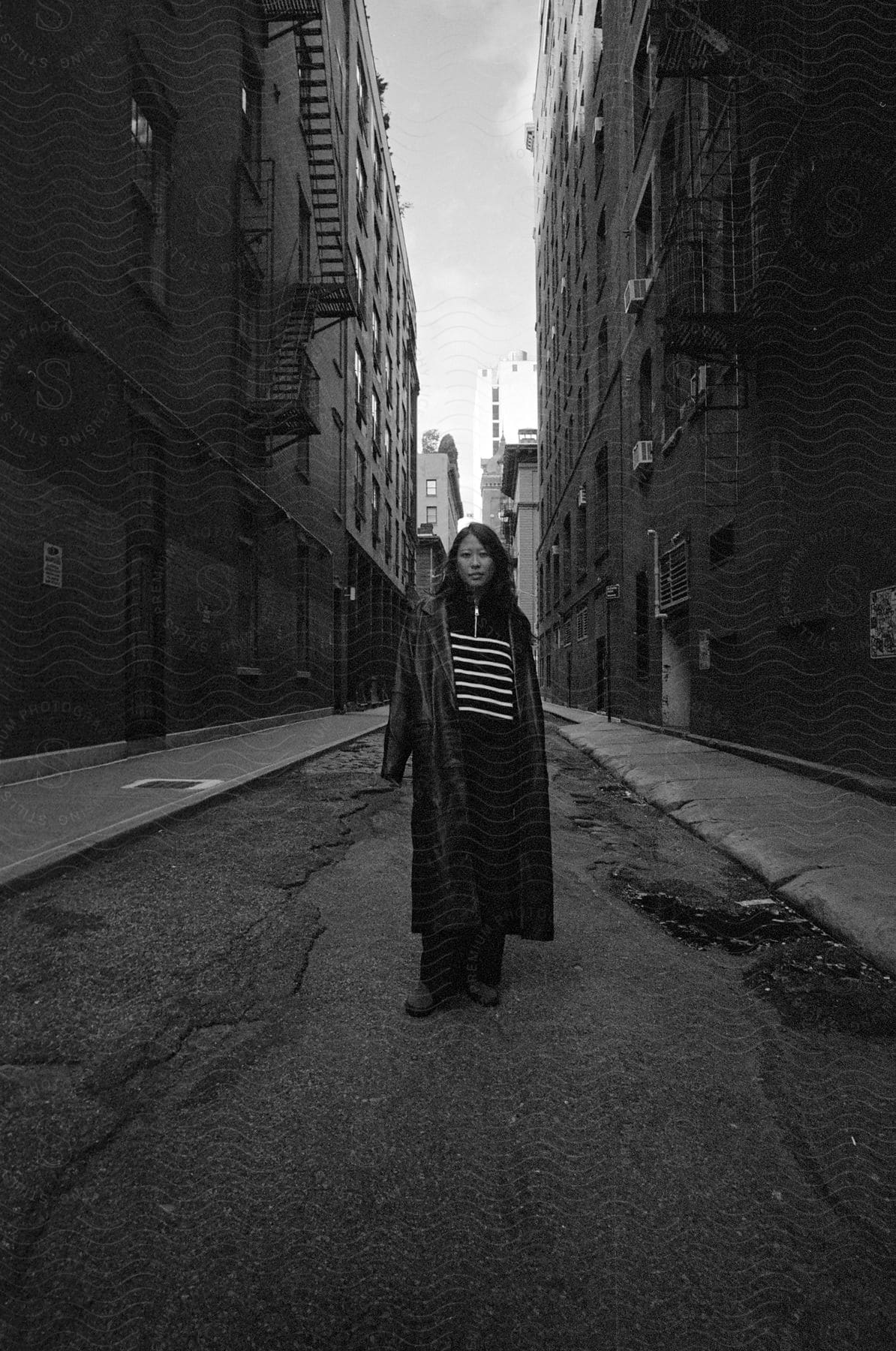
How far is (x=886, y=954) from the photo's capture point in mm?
3070

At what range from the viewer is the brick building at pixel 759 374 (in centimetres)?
655

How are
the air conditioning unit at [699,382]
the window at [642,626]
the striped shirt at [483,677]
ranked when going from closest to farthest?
the striped shirt at [483,677] < the air conditioning unit at [699,382] < the window at [642,626]

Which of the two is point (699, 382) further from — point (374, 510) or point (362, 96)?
point (362, 96)

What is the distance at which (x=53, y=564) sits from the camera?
24.6ft

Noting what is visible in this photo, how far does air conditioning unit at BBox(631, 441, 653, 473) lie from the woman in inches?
487

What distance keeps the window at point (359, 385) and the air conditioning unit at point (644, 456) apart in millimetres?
11304

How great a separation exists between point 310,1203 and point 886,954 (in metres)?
2.51

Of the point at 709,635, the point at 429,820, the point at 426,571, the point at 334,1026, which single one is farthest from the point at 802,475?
the point at 426,571

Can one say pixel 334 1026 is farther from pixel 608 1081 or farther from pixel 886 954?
pixel 886 954

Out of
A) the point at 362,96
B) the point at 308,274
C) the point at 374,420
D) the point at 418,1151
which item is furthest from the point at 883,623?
the point at 362,96

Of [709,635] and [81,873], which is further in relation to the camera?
[709,635]

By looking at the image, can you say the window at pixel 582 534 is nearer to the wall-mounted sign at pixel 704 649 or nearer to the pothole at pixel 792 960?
the wall-mounted sign at pixel 704 649

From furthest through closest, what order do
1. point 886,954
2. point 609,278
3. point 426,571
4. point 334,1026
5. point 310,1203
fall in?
1. point 426,571
2. point 609,278
3. point 886,954
4. point 334,1026
5. point 310,1203

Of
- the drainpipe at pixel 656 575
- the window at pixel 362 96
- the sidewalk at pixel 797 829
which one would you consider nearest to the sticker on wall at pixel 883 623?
the sidewalk at pixel 797 829
